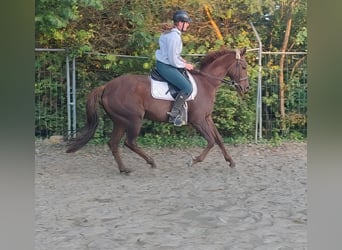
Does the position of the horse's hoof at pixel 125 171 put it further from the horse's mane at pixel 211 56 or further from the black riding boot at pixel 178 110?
Answer: the horse's mane at pixel 211 56

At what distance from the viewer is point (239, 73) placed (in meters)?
3.37

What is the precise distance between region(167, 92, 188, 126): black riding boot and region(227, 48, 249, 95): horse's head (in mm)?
404

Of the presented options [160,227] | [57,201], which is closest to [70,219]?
[57,201]

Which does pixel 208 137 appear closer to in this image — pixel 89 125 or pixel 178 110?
pixel 178 110

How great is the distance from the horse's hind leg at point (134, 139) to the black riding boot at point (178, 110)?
0.25m

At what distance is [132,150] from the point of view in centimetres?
324

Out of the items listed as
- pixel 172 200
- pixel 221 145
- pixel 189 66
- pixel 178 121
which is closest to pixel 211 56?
pixel 189 66

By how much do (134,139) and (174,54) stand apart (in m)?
0.67

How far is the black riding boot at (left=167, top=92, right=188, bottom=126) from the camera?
3268 mm

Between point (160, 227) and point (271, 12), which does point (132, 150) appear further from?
point (271, 12)

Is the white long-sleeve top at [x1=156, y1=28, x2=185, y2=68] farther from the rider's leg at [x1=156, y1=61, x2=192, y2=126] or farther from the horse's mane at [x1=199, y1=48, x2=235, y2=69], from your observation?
the horse's mane at [x1=199, y1=48, x2=235, y2=69]

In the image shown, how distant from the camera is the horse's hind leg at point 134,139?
3248 millimetres

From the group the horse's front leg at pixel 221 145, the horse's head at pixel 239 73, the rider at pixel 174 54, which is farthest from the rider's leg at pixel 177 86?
the horse's head at pixel 239 73

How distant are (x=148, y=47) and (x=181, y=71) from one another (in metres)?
0.29
